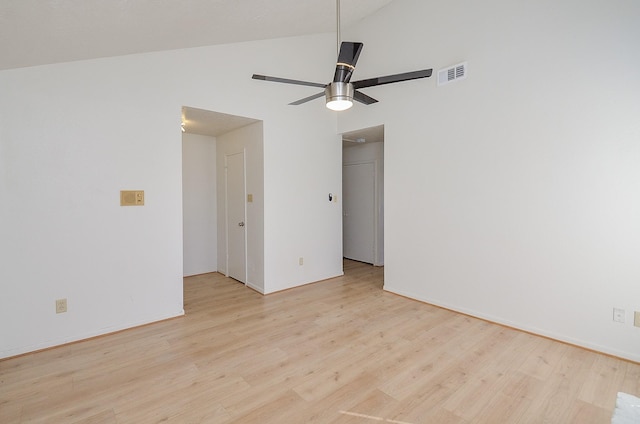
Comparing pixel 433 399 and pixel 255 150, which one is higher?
pixel 255 150

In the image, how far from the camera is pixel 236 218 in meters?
4.83

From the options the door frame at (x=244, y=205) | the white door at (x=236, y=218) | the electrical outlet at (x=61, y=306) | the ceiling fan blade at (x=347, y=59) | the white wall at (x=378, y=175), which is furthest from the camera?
the white wall at (x=378, y=175)

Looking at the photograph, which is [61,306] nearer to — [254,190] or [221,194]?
[254,190]

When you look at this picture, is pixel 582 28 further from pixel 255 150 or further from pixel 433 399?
pixel 255 150

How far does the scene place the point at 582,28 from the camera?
2.69 metres

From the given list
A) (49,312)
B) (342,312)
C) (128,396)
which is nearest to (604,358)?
(342,312)

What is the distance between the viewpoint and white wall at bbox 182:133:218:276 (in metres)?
5.04

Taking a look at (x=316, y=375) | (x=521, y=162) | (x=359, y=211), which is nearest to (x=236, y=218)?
(x=359, y=211)

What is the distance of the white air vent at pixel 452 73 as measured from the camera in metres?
3.47

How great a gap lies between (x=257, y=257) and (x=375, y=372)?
247 centimetres

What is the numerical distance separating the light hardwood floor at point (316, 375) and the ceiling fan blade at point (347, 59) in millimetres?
2278

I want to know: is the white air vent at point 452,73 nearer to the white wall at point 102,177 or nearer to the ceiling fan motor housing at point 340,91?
the ceiling fan motor housing at point 340,91

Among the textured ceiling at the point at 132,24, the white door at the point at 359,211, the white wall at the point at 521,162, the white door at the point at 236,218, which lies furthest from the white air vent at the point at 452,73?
the white door at the point at 236,218

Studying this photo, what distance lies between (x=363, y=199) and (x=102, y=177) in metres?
4.31
